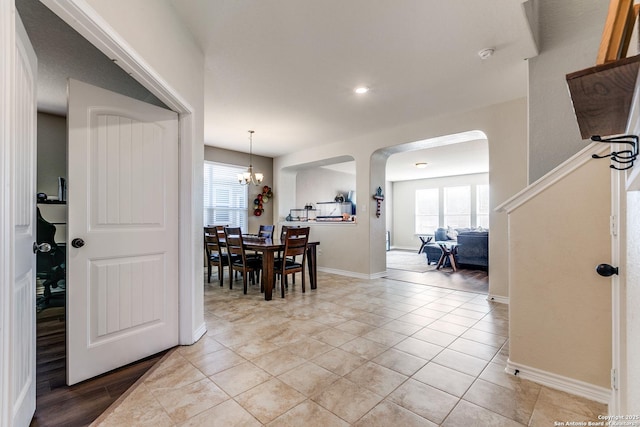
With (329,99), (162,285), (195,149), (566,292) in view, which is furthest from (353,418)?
(329,99)

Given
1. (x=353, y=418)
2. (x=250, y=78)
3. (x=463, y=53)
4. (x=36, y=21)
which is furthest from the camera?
(x=250, y=78)

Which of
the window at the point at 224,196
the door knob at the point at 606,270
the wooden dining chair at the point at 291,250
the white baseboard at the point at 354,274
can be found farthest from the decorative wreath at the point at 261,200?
the door knob at the point at 606,270

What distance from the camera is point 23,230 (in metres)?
1.28

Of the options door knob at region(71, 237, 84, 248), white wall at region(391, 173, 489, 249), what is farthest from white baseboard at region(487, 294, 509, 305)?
white wall at region(391, 173, 489, 249)

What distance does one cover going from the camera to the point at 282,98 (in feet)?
11.8

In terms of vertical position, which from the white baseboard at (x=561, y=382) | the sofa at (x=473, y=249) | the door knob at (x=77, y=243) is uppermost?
the door knob at (x=77, y=243)

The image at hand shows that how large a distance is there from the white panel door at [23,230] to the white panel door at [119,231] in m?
0.32

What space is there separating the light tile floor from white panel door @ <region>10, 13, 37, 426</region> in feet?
1.40

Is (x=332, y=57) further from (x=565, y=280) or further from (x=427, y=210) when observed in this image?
(x=427, y=210)

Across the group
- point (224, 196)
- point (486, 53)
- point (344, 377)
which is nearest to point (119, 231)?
point (344, 377)

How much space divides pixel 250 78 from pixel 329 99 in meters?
1.03

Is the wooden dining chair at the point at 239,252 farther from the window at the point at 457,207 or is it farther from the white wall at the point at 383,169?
the window at the point at 457,207

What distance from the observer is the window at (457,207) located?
365 inches

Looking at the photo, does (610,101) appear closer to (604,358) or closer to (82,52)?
(604,358)
